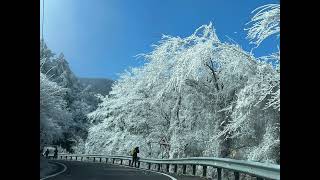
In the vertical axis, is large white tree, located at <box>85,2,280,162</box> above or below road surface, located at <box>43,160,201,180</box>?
above

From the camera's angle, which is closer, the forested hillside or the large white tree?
the large white tree

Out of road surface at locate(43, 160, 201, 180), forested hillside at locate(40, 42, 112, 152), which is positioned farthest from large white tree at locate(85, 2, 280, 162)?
forested hillside at locate(40, 42, 112, 152)

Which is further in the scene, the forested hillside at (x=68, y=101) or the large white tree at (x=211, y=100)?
the forested hillside at (x=68, y=101)

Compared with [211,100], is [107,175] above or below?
below

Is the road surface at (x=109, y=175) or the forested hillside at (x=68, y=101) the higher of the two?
the forested hillside at (x=68, y=101)

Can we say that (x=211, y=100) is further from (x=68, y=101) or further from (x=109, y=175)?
(x=68, y=101)

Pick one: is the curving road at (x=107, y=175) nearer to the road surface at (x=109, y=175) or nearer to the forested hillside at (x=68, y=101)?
the road surface at (x=109, y=175)

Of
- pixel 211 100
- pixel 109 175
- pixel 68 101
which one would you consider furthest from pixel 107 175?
pixel 68 101

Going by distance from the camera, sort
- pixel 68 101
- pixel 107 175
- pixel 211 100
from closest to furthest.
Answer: pixel 107 175 → pixel 211 100 → pixel 68 101

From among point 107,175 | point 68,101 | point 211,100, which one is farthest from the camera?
point 68,101

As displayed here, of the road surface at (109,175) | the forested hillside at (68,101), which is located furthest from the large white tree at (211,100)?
the forested hillside at (68,101)

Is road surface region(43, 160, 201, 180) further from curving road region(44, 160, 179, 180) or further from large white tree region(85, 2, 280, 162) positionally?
large white tree region(85, 2, 280, 162)

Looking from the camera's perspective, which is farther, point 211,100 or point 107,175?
point 211,100
